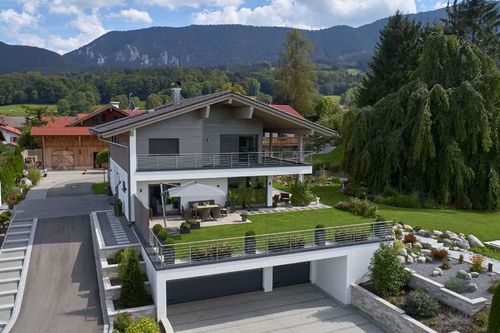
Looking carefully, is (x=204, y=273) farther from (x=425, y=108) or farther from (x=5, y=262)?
(x=425, y=108)

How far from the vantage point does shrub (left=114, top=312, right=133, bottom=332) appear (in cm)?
1414

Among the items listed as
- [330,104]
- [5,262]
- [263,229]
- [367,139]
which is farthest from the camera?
[330,104]

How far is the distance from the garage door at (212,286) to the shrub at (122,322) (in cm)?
327

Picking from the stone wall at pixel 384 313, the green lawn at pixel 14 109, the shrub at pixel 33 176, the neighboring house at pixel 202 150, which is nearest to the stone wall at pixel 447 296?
the stone wall at pixel 384 313

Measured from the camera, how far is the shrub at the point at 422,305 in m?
14.9

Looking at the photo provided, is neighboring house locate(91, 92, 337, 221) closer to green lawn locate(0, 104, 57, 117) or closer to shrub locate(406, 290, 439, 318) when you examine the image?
shrub locate(406, 290, 439, 318)

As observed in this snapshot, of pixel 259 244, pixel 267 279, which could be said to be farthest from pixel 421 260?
pixel 259 244

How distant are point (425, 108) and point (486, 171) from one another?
558 cm

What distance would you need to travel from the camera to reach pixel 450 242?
20406 mm

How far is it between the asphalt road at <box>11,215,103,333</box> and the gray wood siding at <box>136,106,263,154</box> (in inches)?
224

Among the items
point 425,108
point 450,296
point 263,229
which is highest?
point 425,108

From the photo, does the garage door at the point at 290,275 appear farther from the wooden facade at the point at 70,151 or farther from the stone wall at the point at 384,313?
the wooden facade at the point at 70,151

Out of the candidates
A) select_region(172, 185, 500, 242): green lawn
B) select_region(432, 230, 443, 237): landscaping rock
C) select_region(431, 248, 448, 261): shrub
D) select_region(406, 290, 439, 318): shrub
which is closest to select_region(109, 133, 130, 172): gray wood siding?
select_region(172, 185, 500, 242): green lawn

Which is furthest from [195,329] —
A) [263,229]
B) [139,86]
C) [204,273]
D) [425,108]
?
[139,86]
